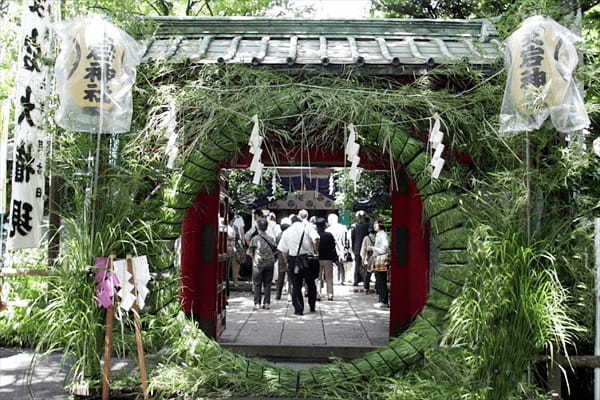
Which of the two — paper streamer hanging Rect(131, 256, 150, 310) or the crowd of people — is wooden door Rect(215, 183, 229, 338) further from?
paper streamer hanging Rect(131, 256, 150, 310)

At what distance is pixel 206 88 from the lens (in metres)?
5.61

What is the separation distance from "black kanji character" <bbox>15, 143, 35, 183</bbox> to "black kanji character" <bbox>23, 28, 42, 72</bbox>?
86 centimetres

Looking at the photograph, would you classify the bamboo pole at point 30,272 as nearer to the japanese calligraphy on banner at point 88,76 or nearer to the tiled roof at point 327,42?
the japanese calligraphy on banner at point 88,76

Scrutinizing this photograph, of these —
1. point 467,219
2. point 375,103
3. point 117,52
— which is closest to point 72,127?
point 117,52

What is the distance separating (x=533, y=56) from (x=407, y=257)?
4.08 m

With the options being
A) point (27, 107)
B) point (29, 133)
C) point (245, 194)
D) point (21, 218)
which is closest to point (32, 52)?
point (27, 107)

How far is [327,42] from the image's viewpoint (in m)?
6.80

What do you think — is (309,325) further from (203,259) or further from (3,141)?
(3,141)

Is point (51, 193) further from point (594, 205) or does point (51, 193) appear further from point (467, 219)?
point (594, 205)

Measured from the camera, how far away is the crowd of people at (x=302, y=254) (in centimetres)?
1042

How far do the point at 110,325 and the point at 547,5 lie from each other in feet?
15.4

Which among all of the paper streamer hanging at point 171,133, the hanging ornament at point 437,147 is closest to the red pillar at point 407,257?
the hanging ornament at point 437,147

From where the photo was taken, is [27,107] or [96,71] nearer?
[96,71]

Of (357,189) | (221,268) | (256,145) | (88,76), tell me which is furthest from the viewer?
(357,189)
